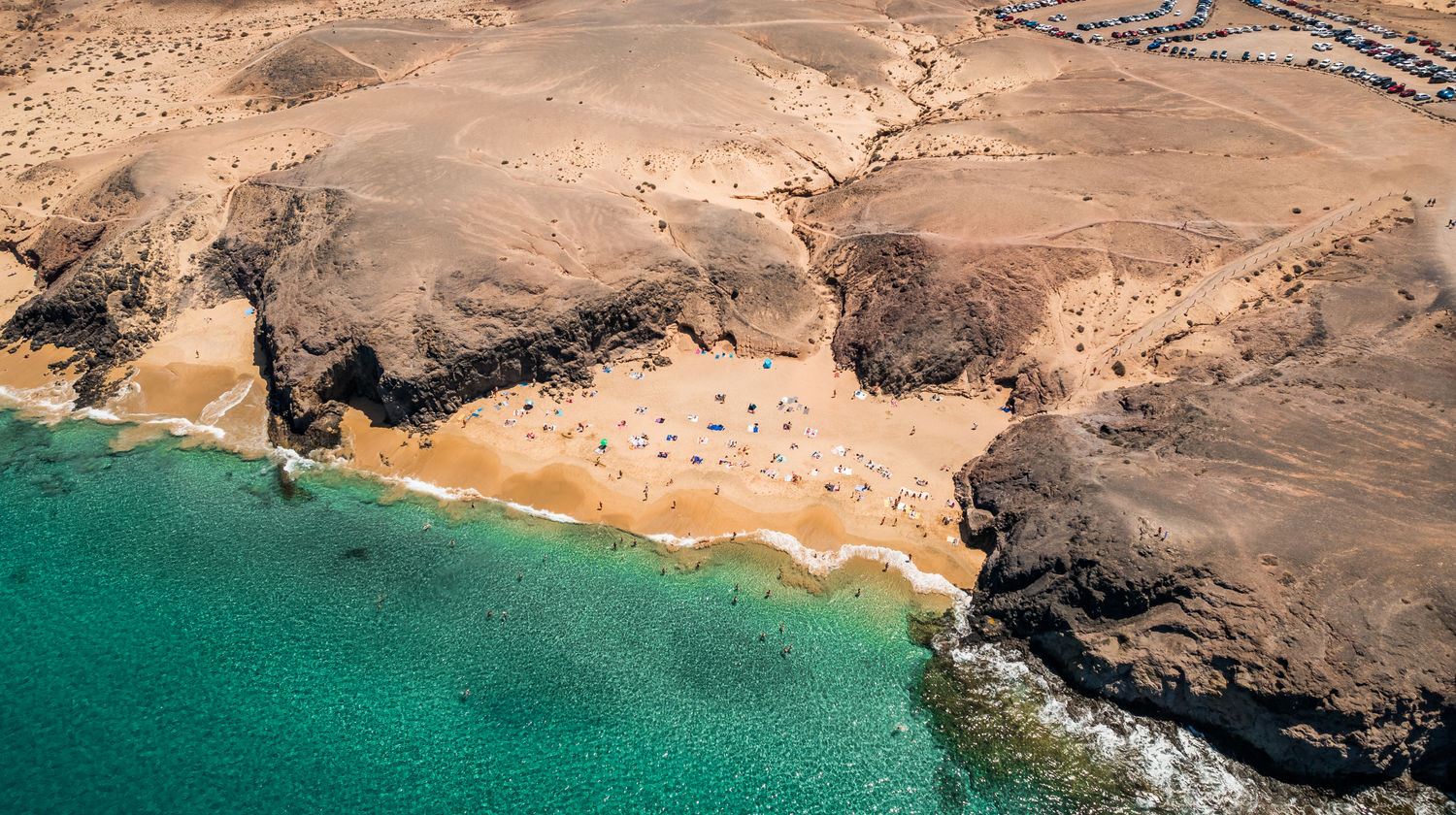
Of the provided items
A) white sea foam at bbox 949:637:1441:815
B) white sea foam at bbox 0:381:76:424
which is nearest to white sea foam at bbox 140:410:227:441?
white sea foam at bbox 0:381:76:424

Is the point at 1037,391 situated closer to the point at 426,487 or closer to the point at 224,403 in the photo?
the point at 426,487

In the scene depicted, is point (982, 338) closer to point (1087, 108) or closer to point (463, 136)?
point (1087, 108)

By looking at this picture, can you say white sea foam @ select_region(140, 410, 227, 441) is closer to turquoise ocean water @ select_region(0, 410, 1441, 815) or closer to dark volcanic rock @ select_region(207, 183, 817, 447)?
dark volcanic rock @ select_region(207, 183, 817, 447)

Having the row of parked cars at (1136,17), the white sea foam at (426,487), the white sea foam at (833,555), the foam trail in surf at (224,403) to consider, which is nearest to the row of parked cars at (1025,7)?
the row of parked cars at (1136,17)

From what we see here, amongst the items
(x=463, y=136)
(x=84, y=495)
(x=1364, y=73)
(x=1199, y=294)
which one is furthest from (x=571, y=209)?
(x=1364, y=73)

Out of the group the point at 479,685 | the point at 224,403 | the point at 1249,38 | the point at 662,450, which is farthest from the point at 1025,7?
the point at 479,685

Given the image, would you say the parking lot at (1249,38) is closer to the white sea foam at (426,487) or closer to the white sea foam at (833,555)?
the white sea foam at (833,555)
